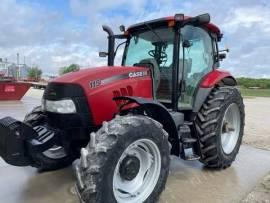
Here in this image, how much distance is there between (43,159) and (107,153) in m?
1.42

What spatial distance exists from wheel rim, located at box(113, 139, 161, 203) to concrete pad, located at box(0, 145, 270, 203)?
1.20ft

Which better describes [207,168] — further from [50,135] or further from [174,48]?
[50,135]

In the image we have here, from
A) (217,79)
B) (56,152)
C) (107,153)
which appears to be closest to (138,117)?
(107,153)

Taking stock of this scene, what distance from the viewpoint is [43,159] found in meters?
4.11

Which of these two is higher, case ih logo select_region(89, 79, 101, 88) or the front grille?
case ih logo select_region(89, 79, 101, 88)

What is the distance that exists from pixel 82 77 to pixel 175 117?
1.38 metres

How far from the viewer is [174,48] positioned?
14.9 feet

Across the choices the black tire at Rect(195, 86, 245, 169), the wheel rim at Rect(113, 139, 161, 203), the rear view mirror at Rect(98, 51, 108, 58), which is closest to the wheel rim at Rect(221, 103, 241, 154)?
the black tire at Rect(195, 86, 245, 169)

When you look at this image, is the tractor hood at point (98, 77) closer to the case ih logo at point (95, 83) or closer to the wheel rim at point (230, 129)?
the case ih logo at point (95, 83)

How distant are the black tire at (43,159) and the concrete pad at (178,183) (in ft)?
0.42

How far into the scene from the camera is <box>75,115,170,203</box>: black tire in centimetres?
294

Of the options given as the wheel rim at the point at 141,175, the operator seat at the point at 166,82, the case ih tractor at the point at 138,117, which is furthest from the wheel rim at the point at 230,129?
the wheel rim at the point at 141,175

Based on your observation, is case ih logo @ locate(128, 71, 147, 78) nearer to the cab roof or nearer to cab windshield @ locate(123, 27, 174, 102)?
cab windshield @ locate(123, 27, 174, 102)

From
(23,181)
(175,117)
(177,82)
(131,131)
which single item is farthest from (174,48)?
(23,181)
